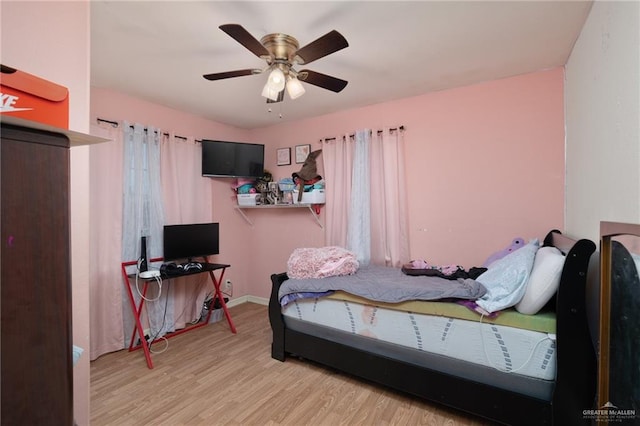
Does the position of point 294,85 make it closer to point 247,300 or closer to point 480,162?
point 480,162

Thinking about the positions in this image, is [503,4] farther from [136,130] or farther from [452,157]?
[136,130]

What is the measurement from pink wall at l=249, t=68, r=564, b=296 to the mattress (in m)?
1.08

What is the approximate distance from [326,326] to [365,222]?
1.20 m

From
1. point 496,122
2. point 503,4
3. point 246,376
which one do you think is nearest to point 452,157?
point 496,122

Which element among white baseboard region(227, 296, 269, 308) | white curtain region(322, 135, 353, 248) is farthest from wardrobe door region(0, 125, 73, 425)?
white baseboard region(227, 296, 269, 308)

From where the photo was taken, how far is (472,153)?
2.70m

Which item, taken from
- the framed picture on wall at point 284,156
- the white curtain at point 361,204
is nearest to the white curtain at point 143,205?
the framed picture on wall at point 284,156

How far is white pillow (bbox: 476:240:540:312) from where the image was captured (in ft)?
5.40

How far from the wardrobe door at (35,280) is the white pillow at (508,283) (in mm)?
1880

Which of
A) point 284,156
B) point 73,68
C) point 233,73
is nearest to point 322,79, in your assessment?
point 233,73

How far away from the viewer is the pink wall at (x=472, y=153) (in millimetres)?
2412

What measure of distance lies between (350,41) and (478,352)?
6.91 feet

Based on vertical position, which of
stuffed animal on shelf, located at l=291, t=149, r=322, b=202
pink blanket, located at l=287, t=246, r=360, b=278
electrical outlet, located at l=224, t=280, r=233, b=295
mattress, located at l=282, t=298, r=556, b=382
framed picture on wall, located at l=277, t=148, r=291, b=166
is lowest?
electrical outlet, located at l=224, t=280, r=233, b=295

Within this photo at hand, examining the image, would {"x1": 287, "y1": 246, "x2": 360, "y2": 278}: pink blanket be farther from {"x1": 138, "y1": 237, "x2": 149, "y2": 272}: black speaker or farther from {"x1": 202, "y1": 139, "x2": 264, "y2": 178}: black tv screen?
{"x1": 202, "y1": 139, "x2": 264, "y2": 178}: black tv screen
